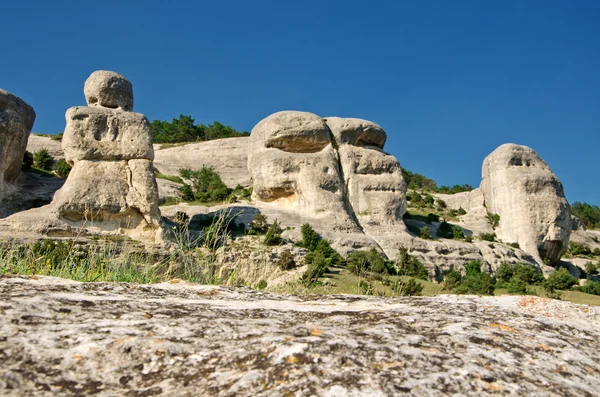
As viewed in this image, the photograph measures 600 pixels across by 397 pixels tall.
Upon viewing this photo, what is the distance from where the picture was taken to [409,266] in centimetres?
2398

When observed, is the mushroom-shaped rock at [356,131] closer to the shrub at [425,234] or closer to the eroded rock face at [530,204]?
the shrub at [425,234]

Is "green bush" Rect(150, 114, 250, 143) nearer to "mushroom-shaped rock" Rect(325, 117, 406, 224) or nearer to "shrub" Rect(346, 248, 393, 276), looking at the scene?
"mushroom-shaped rock" Rect(325, 117, 406, 224)

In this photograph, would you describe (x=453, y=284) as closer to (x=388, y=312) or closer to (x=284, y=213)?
(x=284, y=213)

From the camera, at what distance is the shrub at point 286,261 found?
819 inches

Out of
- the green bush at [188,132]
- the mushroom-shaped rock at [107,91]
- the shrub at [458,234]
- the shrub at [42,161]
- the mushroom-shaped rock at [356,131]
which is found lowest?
the shrub at [458,234]

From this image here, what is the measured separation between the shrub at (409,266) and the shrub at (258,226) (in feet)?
18.1

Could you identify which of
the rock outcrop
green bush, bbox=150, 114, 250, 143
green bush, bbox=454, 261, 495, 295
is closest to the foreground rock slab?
green bush, bbox=454, 261, 495, 295

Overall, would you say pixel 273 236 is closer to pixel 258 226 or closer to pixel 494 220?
pixel 258 226

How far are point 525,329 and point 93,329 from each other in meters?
1.78

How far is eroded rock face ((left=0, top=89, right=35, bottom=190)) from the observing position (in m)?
21.2

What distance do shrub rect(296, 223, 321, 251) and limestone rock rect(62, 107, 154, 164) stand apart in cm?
681

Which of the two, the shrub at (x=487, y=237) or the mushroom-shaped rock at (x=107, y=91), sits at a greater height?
the mushroom-shaped rock at (x=107, y=91)

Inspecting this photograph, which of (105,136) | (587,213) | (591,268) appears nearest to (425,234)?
(591,268)

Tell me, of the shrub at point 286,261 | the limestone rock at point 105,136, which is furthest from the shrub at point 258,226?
the limestone rock at point 105,136
